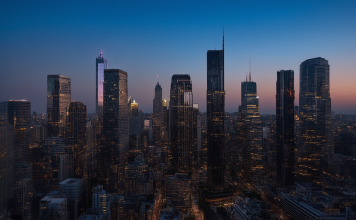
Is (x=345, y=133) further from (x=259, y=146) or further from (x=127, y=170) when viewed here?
(x=127, y=170)

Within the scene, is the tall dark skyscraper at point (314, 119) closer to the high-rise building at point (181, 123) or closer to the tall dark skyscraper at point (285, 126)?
the tall dark skyscraper at point (285, 126)

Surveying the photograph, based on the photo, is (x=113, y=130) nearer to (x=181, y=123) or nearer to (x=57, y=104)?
(x=57, y=104)

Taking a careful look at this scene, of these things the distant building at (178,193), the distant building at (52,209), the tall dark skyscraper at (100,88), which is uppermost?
the tall dark skyscraper at (100,88)

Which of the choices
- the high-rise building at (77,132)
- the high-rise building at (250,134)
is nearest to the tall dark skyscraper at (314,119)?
the high-rise building at (250,134)

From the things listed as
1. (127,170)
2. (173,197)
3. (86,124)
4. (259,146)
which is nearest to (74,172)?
(127,170)

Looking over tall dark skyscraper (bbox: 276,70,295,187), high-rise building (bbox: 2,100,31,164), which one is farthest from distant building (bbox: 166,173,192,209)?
high-rise building (bbox: 2,100,31,164)

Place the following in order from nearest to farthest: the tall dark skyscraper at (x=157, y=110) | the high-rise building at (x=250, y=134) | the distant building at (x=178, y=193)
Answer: the distant building at (x=178, y=193) < the high-rise building at (x=250, y=134) < the tall dark skyscraper at (x=157, y=110)
